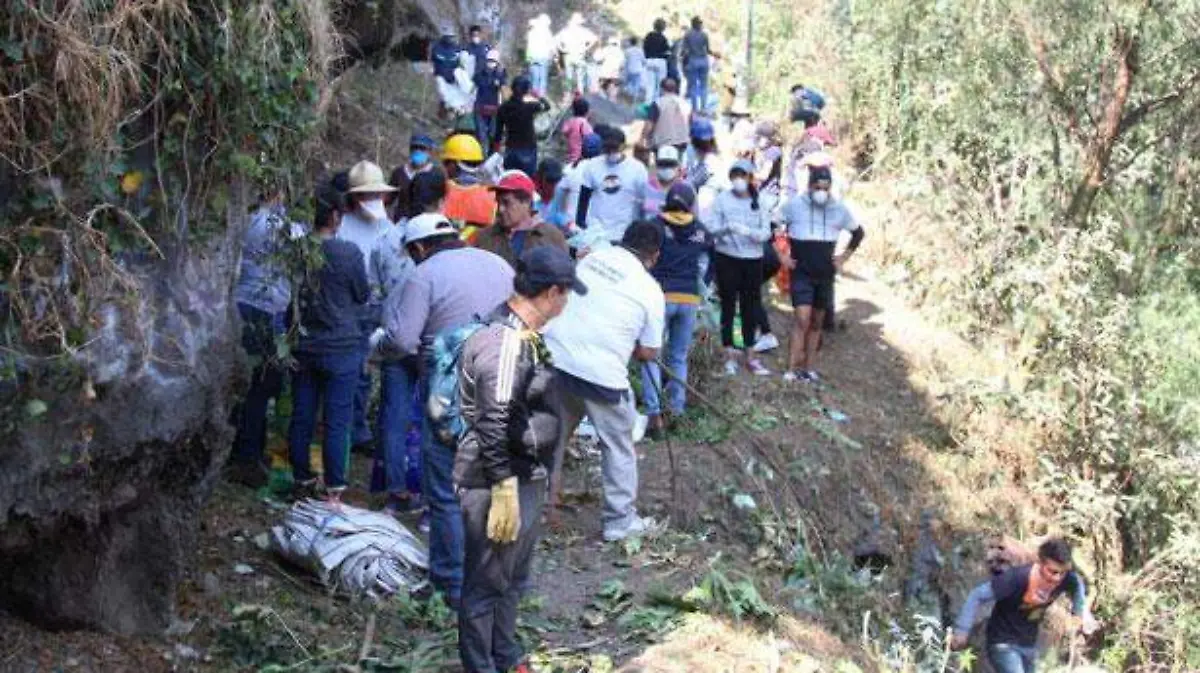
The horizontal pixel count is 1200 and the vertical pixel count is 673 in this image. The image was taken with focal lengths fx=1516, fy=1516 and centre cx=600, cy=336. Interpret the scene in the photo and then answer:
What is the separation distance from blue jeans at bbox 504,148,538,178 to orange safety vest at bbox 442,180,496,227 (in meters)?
5.09

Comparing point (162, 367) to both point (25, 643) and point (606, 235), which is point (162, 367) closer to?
point (25, 643)

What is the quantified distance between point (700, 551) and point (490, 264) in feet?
7.56

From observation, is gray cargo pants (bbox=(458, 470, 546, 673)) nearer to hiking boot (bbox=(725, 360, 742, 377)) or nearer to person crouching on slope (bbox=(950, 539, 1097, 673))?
person crouching on slope (bbox=(950, 539, 1097, 673))

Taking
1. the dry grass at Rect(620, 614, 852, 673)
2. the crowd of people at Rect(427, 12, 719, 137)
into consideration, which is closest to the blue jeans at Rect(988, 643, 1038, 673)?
the dry grass at Rect(620, 614, 852, 673)

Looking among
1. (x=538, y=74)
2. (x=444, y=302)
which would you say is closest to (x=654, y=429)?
(x=444, y=302)

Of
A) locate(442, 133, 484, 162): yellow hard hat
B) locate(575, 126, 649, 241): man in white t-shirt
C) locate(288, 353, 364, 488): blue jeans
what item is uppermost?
locate(442, 133, 484, 162): yellow hard hat

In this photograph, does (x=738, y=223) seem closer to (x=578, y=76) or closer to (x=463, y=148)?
(x=463, y=148)

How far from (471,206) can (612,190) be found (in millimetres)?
1860

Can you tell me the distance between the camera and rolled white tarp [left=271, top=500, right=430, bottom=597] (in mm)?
7773

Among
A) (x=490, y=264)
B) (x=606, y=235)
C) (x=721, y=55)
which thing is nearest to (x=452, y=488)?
(x=490, y=264)

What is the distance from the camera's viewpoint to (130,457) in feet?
20.9

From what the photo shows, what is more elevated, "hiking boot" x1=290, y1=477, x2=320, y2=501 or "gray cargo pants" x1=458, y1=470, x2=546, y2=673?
"gray cargo pants" x1=458, y1=470, x2=546, y2=673

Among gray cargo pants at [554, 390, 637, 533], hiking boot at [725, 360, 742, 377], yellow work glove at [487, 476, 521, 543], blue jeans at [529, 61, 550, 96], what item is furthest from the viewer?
blue jeans at [529, 61, 550, 96]

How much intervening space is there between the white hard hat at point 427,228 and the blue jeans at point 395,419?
726mm
